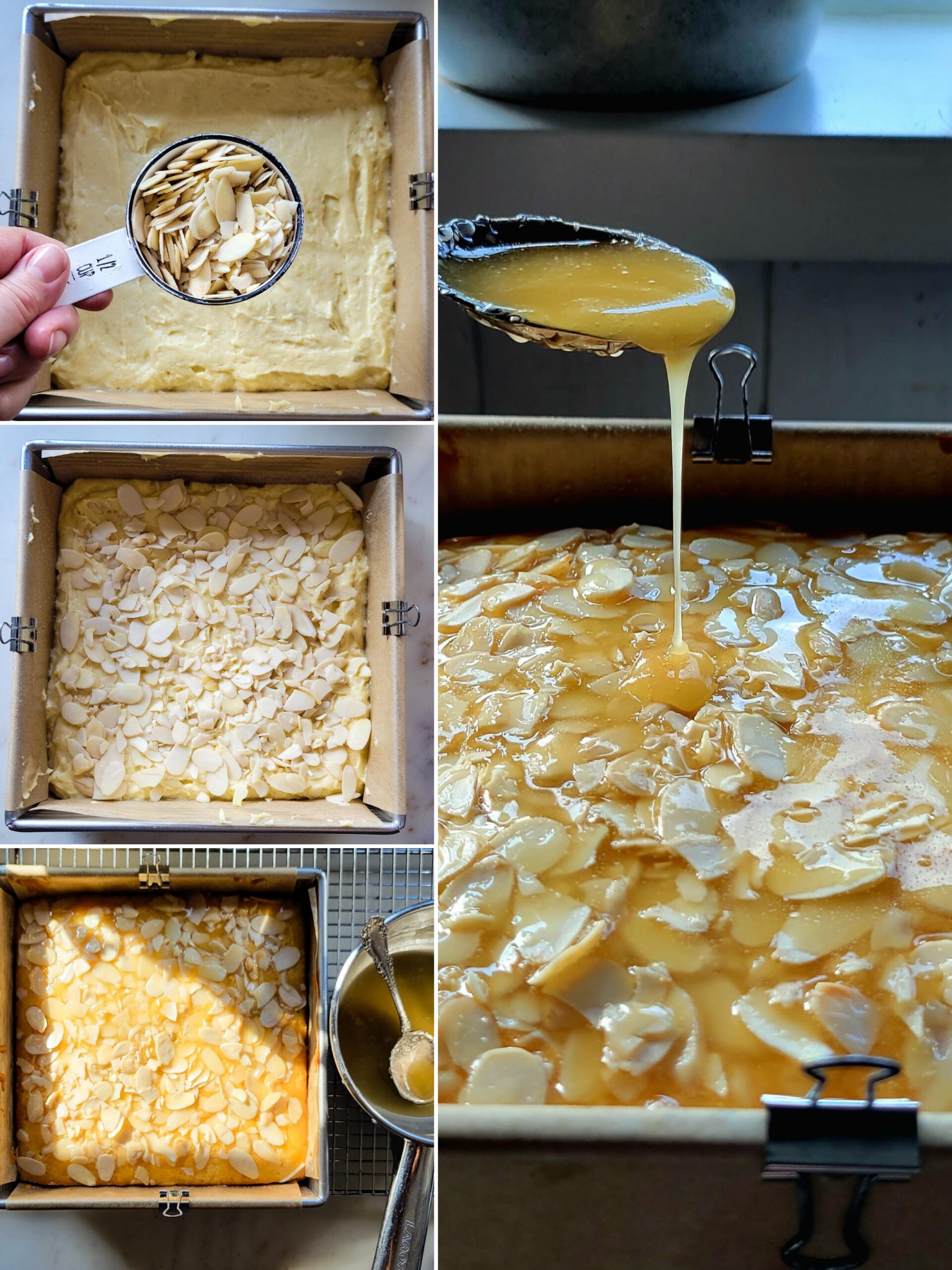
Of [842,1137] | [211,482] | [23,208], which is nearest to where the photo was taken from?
[842,1137]

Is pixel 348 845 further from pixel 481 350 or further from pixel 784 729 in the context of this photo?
pixel 481 350

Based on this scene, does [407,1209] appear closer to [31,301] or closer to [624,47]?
[31,301]

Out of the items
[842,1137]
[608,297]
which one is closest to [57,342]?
[608,297]

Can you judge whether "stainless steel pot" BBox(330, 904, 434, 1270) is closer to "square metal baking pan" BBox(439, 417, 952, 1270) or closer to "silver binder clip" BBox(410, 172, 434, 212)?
"square metal baking pan" BBox(439, 417, 952, 1270)

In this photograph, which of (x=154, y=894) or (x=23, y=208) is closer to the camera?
(x=23, y=208)

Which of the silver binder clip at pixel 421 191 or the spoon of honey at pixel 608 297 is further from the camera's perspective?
the silver binder clip at pixel 421 191

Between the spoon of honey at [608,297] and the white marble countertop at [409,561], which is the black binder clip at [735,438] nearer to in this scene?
the spoon of honey at [608,297]

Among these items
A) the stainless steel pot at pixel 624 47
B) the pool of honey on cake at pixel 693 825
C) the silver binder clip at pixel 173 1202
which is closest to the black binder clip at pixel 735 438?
the pool of honey on cake at pixel 693 825
